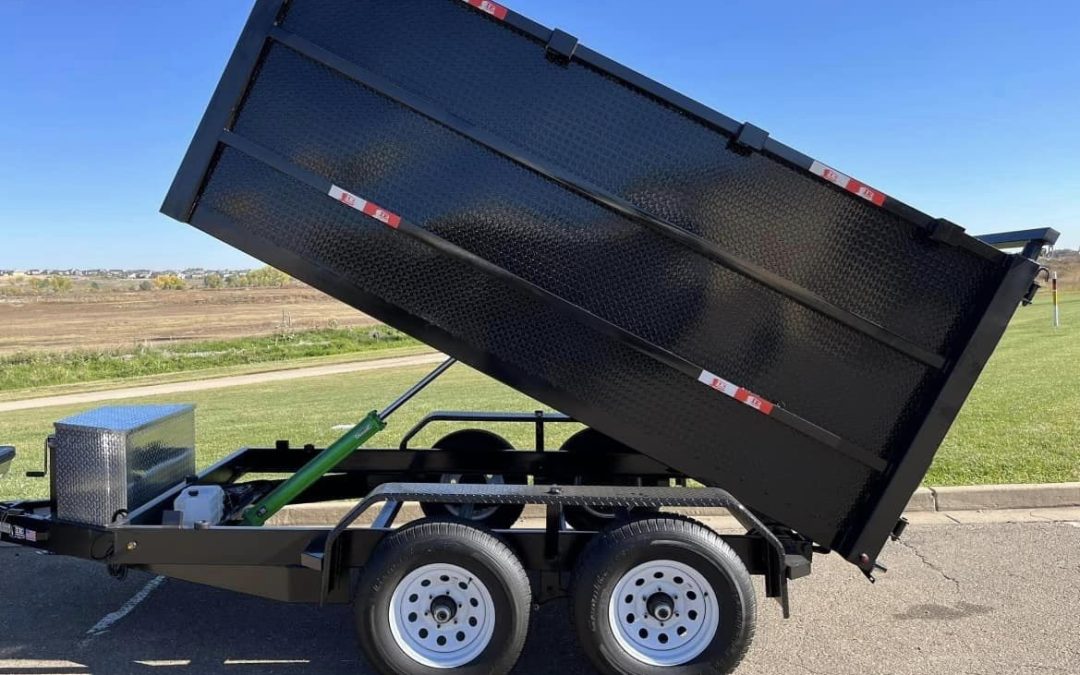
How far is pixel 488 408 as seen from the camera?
10516 mm

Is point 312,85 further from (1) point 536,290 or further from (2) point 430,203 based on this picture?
(1) point 536,290

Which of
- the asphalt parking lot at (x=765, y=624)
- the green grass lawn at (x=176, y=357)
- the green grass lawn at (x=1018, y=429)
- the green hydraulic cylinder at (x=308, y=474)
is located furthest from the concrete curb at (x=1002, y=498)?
the green grass lawn at (x=176, y=357)

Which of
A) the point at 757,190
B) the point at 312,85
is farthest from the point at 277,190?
the point at 757,190

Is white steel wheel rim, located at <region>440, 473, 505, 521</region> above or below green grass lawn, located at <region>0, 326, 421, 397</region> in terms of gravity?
above

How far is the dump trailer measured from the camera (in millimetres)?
3379

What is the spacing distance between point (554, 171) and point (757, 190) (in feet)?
2.92

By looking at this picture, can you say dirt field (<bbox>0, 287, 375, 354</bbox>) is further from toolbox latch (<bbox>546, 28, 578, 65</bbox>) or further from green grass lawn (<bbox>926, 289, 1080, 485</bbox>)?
toolbox latch (<bbox>546, 28, 578, 65</bbox>)

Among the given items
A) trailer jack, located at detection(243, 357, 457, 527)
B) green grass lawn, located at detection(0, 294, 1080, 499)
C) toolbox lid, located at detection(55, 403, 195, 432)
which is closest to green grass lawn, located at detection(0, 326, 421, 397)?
green grass lawn, located at detection(0, 294, 1080, 499)

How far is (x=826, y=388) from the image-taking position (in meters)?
3.55

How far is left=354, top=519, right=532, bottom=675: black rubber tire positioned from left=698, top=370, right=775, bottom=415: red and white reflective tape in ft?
3.85

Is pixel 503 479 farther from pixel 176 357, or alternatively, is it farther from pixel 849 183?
pixel 176 357

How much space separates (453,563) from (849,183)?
2.33 m

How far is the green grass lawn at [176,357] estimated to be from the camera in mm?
19719

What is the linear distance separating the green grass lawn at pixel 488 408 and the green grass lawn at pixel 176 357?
5.59m
